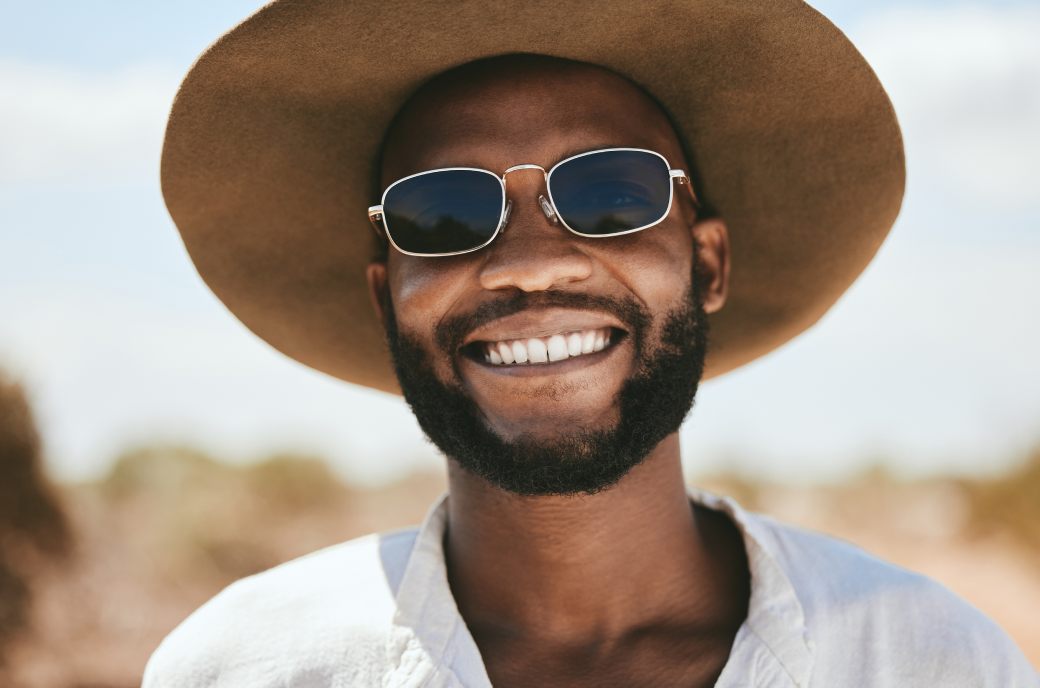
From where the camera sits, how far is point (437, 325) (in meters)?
2.30

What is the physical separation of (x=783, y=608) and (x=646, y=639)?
15.7 inches

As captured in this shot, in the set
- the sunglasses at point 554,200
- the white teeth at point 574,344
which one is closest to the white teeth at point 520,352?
the white teeth at point 574,344

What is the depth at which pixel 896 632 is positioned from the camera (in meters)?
2.02

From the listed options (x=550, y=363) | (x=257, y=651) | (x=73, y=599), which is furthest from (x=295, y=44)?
(x=73, y=599)

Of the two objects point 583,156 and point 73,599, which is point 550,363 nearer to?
point 583,156

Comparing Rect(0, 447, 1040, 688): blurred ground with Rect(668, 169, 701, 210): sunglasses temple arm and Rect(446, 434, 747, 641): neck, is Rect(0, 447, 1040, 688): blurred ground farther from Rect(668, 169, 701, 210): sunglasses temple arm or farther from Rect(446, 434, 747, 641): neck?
Rect(668, 169, 701, 210): sunglasses temple arm

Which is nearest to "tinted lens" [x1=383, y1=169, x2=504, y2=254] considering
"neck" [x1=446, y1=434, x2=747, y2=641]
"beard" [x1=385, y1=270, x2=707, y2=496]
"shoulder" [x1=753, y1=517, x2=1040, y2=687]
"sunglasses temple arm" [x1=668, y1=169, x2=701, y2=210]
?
"beard" [x1=385, y1=270, x2=707, y2=496]

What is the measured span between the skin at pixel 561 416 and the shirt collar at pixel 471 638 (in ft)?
0.41

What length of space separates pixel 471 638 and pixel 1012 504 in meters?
24.5

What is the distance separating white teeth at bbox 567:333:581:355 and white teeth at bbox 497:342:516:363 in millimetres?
162

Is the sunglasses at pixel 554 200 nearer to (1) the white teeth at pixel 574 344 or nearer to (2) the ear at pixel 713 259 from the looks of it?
(1) the white teeth at pixel 574 344

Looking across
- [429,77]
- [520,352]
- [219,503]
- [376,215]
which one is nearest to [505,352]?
[520,352]

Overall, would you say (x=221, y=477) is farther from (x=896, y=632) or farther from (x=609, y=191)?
(x=896, y=632)

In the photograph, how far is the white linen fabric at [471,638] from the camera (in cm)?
197
